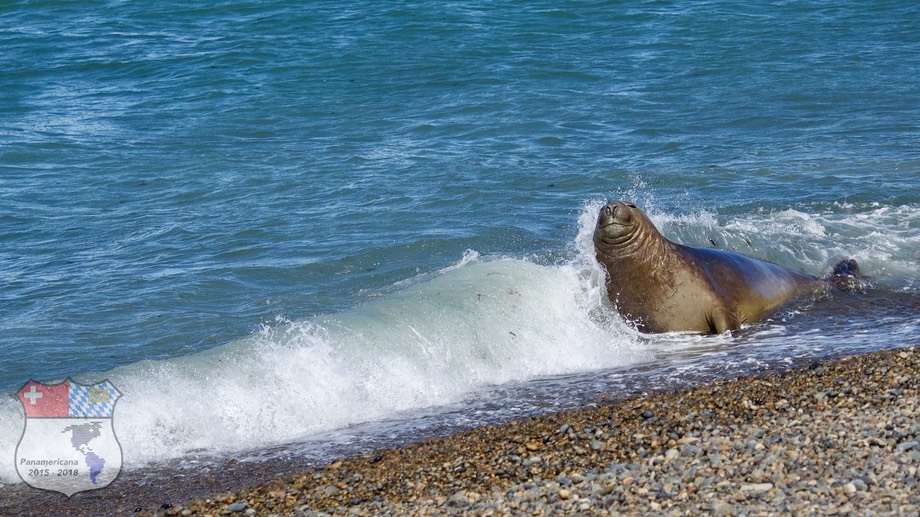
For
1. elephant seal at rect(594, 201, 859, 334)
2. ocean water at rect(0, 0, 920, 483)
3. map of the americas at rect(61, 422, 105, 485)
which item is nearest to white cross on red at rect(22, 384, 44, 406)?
ocean water at rect(0, 0, 920, 483)

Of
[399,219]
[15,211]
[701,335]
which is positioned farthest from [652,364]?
[15,211]

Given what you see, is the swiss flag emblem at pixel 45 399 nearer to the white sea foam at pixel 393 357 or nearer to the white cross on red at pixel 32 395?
the white cross on red at pixel 32 395

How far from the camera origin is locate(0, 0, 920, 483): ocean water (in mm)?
7973

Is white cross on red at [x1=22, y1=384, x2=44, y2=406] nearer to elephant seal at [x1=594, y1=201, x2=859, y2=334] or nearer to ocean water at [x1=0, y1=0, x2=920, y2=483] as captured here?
ocean water at [x1=0, y1=0, x2=920, y2=483]

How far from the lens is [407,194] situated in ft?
42.6

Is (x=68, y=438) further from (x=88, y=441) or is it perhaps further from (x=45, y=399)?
(x=45, y=399)

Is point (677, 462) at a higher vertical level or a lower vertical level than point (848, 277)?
higher

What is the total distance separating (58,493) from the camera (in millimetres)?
6395

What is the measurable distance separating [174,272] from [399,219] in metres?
2.56

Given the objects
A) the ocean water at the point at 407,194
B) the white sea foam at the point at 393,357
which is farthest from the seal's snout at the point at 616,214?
the ocean water at the point at 407,194

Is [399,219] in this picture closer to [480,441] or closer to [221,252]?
[221,252]

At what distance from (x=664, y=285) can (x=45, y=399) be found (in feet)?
15.4

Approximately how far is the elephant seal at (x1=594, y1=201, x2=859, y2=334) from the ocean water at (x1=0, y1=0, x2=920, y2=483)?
0.80 ft

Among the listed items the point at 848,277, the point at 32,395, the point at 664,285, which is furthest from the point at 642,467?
the point at 848,277
